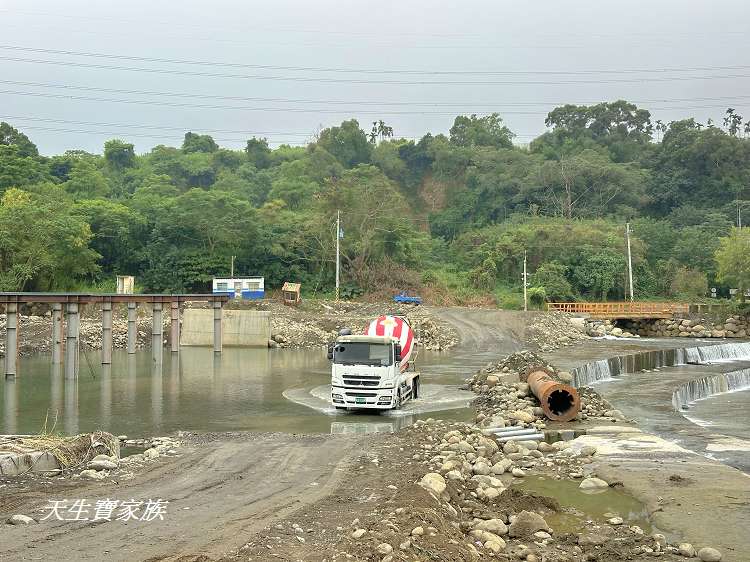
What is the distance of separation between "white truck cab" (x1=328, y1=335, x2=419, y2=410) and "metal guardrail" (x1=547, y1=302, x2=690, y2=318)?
1916 inches

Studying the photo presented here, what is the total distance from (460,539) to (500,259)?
246ft

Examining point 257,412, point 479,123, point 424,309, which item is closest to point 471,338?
point 424,309

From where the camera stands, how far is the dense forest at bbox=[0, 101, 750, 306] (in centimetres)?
8144

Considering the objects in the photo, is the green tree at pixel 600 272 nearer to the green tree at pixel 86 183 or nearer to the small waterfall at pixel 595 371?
the small waterfall at pixel 595 371

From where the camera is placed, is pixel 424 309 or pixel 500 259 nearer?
pixel 424 309

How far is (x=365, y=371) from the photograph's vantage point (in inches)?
1077

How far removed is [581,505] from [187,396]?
21703 mm

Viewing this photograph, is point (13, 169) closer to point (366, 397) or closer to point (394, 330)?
point (394, 330)

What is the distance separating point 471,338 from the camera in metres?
61.4

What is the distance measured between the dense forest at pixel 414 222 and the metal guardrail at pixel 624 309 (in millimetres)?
3659

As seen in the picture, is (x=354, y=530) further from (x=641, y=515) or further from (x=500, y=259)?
(x=500, y=259)

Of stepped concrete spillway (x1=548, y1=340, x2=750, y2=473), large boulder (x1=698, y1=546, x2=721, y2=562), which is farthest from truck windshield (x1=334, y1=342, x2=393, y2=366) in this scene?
large boulder (x1=698, y1=546, x2=721, y2=562)

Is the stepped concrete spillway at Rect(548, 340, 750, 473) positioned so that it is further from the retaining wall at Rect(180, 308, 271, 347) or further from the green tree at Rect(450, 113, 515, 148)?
the green tree at Rect(450, 113, 515, 148)

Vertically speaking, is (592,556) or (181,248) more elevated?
(181,248)
